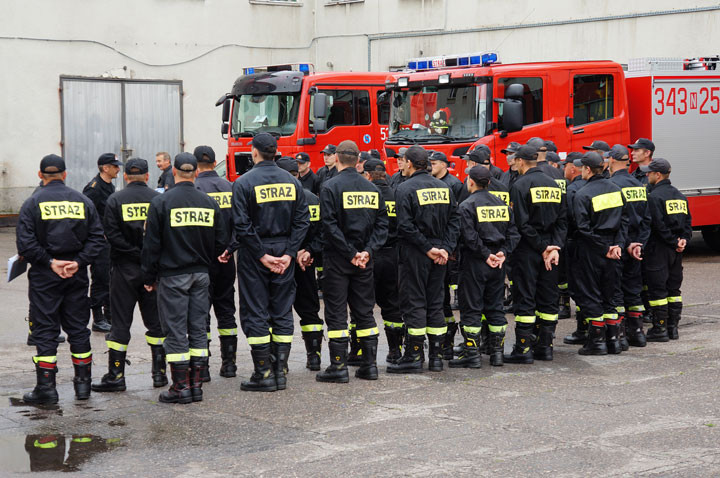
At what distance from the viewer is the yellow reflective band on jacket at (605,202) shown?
9664 mm

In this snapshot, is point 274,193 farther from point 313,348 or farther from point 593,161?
point 593,161

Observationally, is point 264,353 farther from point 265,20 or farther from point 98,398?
point 265,20

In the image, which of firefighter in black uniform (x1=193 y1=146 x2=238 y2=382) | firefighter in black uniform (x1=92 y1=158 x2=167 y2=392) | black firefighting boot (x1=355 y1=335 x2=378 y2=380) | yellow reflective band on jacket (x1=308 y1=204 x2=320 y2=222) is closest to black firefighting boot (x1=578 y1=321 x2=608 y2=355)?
black firefighting boot (x1=355 y1=335 x2=378 y2=380)

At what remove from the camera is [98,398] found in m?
A: 8.00

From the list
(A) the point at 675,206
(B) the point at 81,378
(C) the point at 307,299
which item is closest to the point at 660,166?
→ (A) the point at 675,206

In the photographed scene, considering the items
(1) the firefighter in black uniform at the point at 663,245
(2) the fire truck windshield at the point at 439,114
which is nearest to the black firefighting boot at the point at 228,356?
(1) the firefighter in black uniform at the point at 663,245

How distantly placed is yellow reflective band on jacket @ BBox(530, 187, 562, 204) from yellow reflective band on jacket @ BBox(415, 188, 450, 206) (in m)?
0.97

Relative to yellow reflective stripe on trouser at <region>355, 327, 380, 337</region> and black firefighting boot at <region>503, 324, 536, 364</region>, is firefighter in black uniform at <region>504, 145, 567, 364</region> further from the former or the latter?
yellow reflective stripe on trouser at <region>355, 327, 380, 337</region>

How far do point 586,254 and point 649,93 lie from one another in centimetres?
658

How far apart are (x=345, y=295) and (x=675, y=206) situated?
3911 mm

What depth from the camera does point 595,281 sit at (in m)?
9.69

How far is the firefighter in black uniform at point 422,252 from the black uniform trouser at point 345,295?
40 centimetres

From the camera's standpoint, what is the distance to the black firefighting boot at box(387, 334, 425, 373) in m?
8.91

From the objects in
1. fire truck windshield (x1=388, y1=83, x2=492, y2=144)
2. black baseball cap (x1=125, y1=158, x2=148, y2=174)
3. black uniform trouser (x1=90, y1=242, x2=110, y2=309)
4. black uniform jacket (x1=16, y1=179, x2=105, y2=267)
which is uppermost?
fire truck windshield (x1=388, y1=83, x2=492, y2=144)
